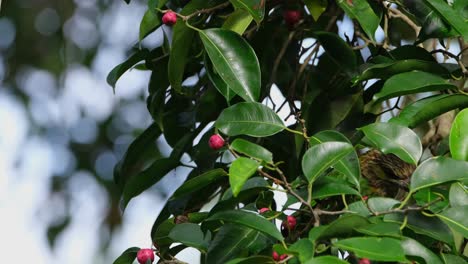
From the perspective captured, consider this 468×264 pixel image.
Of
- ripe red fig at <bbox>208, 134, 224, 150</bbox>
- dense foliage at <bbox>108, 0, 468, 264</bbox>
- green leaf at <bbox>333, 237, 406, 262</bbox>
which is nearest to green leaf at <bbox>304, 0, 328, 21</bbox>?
dense foliage at <bbox>108, 0, 468, 264</bbox>

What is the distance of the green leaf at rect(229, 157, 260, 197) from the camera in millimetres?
904

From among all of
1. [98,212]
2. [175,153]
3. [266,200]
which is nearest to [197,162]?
[175,153]

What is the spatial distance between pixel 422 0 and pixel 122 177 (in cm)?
67

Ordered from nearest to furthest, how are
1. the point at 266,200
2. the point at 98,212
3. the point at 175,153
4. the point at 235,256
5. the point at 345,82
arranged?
the point at 235,256, the point at 266,200, the point at 345,82, the point at 175,153, the point at 98,212

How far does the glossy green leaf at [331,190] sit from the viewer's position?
984 millimetres

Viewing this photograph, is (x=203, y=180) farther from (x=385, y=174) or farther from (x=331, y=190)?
(x=385, y=174)

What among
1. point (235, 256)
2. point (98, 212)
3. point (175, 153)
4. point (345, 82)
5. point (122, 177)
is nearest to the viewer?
point (235, 256)

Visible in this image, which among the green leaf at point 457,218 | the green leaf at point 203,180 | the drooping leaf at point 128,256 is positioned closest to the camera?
the green leaf at point 457,218

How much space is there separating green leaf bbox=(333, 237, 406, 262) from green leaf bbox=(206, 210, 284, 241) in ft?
0.27

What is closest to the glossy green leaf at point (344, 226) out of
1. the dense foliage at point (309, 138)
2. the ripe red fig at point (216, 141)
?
the dense foliage at point (309, 138)

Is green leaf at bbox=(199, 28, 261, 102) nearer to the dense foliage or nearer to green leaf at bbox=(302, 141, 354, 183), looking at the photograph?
the dense foliage

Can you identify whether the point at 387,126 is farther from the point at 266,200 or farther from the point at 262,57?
the point at 262,57

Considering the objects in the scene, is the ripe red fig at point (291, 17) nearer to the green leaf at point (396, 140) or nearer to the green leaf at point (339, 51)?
the green leaf at point (339, 51)

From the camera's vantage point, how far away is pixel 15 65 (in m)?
2.71
